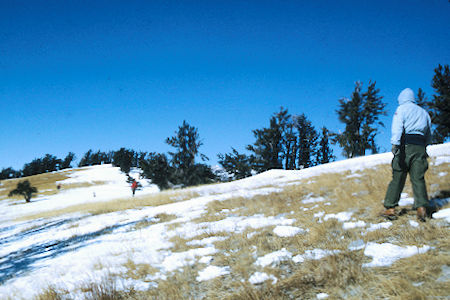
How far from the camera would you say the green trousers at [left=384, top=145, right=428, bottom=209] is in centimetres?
362

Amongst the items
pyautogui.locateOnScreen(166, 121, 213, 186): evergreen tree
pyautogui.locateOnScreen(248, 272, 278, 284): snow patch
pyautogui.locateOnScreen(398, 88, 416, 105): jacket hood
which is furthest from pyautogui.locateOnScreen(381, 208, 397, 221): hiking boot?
pyautogui.locateOnScreen(166, 121, 213, 186): evergreen tree

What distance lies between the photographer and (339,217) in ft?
14.2

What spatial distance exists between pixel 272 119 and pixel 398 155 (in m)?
39.8

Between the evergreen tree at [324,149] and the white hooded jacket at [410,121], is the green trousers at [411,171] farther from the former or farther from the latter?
the evergreen tree at [324,149]

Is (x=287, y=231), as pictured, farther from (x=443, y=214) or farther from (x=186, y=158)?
(x=186, y=158)

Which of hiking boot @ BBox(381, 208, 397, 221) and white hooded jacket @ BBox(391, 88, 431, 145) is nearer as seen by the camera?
hiking boot @ BBox(381, 208, 397, 221)

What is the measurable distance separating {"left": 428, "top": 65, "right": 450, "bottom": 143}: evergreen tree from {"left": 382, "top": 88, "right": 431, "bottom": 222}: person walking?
1397 inches

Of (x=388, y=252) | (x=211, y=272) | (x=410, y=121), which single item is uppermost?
(x=410, y=121)

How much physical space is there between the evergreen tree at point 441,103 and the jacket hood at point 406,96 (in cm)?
3514

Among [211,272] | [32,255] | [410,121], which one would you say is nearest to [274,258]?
[211,272]

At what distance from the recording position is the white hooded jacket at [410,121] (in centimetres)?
384

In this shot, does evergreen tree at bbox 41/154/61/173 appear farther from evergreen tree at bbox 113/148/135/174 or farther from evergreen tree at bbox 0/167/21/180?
evergreen tree at bbox 113/148/135/174

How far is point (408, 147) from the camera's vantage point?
3.88 meters

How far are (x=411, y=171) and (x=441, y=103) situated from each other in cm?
3700
